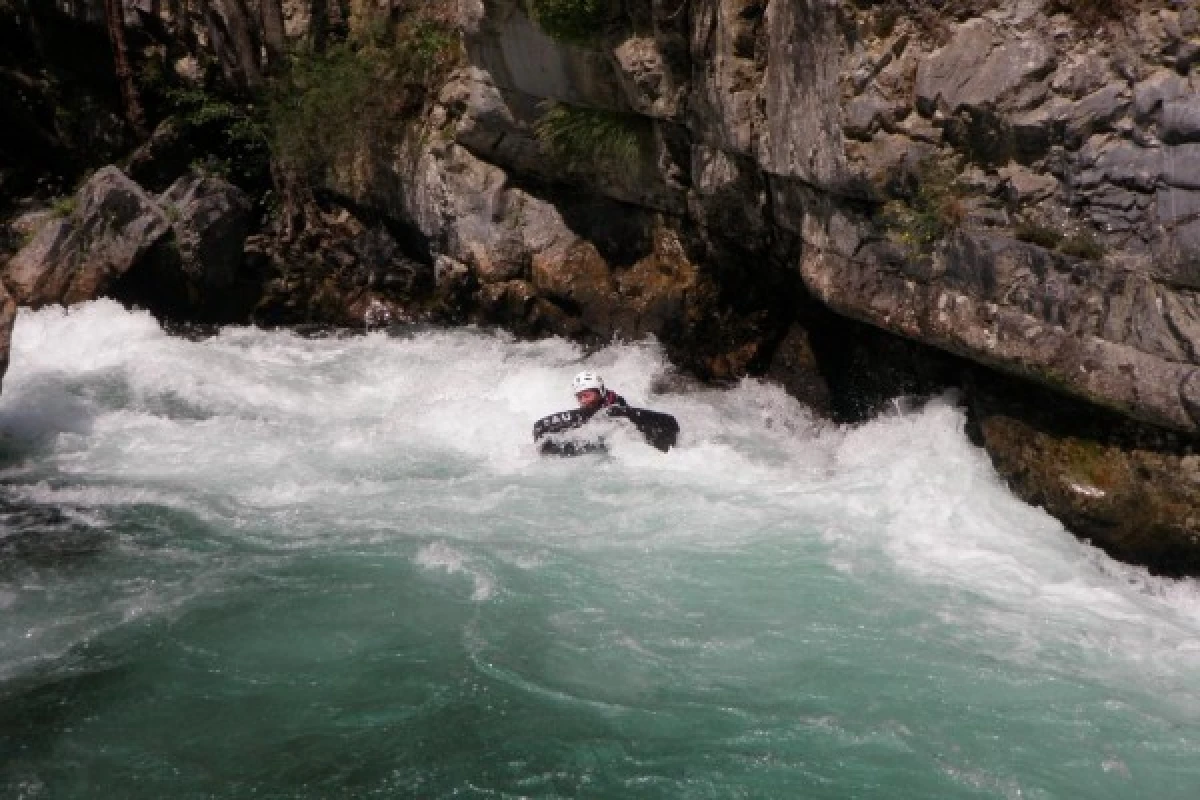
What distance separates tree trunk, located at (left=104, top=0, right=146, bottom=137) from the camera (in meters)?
16.6

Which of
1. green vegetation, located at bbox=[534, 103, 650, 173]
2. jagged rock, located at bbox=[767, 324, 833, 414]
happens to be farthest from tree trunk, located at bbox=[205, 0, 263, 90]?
jagged rock, located at bbox=[767, 324, 833, 414]

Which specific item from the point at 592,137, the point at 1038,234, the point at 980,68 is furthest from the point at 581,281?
the point at 1038,234

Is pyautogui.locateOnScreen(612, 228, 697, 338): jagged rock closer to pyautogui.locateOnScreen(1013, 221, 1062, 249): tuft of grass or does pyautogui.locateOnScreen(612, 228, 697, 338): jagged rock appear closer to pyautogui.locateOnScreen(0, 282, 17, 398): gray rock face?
pyautogui.locateOnScreen(1013, 221, 1062, 249): tuft of grass

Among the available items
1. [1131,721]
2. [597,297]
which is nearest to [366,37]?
[597,297]

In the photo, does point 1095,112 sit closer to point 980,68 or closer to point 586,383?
point 980,68

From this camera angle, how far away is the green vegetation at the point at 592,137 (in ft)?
37.5

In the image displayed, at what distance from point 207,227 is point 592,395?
23.5 ft

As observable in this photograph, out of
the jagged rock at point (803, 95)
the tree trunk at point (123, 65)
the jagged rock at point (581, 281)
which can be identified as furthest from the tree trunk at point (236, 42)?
the jagged rock at point (803, 95)

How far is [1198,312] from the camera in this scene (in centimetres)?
631

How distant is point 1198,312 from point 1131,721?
7.40 feet

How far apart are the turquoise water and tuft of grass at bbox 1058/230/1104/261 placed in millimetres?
1945

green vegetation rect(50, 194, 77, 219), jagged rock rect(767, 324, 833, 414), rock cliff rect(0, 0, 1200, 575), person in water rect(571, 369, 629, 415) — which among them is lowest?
person in water rect(571, 369, 629, 415)

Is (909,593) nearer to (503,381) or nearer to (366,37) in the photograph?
(503,381)

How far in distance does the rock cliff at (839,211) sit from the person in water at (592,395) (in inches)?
74.0
